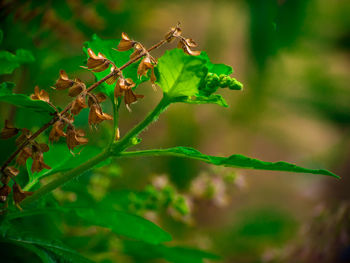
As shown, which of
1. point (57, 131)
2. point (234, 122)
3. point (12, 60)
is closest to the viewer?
point (57, 131)

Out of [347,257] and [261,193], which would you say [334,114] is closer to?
[261,193]

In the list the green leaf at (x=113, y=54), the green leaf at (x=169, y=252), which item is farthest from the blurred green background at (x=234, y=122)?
the green leaf at (x=113, y=54)

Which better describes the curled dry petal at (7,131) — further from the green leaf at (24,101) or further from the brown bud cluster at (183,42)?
the brown bud cluster at (183,42)

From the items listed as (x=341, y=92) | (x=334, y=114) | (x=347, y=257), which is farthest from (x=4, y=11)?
(x=341, y=92)

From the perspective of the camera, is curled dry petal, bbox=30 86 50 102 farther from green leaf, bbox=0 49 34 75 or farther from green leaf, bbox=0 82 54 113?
green leaf, bbox=0 49 34 75

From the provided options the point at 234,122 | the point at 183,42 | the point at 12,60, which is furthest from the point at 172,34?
the point at 234,122

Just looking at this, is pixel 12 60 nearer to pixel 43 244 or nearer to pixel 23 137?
pixel 23 137

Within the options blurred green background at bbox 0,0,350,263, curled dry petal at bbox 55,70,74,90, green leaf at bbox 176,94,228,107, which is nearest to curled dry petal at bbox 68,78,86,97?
curled dry petal at bbox 55,70,74,90
